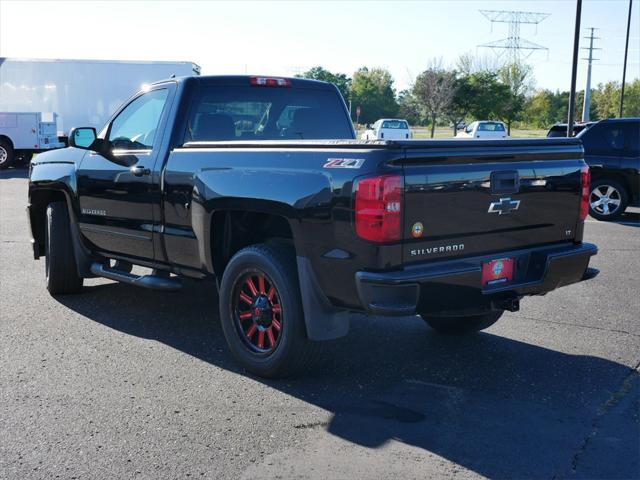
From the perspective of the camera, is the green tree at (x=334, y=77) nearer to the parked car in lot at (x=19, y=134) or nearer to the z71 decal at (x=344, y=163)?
the parked car in lot at (x=19, y=134)

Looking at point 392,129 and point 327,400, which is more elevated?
point 392,129

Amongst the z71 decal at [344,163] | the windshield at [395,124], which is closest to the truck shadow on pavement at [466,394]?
the z71 decal at [344,163]

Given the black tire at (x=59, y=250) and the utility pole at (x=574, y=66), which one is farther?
the utility pole at (x=574, y=66)

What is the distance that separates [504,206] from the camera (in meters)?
4.40

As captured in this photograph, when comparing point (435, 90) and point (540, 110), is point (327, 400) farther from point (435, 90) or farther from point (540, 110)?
point (540, 110)

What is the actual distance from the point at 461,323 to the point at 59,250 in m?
3.72

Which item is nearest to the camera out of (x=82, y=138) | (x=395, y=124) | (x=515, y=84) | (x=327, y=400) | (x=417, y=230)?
(x=417, y=230)

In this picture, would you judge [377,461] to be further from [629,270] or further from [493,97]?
[493,97]

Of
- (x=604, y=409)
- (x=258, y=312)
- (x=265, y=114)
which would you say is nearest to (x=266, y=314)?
(x=258, y=312)

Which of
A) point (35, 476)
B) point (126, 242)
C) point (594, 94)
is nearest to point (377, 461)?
point (35, 476)

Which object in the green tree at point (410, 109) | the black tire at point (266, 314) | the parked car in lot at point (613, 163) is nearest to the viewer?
the black tire at point (266, 314)

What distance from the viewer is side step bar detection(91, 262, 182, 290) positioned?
5.53 m

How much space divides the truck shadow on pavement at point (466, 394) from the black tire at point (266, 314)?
0.51 ft

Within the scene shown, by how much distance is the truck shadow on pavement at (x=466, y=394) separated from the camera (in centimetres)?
367
